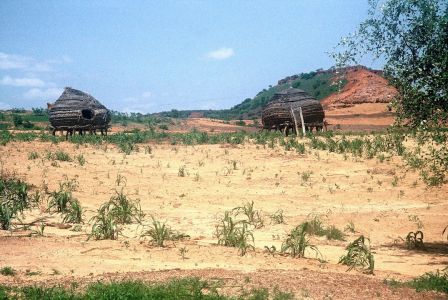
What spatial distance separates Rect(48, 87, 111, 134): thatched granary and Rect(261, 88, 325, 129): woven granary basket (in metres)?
11.1

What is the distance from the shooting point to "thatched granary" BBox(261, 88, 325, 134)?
101 feet

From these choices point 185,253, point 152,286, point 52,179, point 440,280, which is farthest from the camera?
point 52,179

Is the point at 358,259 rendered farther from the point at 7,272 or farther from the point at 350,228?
the point at 7,272

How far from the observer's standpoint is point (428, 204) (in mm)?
12844

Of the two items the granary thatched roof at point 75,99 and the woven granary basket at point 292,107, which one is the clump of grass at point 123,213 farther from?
the woven granary basket at point 292,107

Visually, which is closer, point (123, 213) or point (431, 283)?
point (431, 283)

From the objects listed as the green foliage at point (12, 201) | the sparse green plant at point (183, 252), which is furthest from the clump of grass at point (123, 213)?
the sparse green plant at point (183, 252)

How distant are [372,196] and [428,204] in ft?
4.94

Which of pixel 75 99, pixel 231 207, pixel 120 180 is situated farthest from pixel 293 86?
pixel 231 207

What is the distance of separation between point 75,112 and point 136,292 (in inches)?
961

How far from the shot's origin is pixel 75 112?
28.4 meters

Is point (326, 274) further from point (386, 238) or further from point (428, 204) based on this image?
point (428, 204)

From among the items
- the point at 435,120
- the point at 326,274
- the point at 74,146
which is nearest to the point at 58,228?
the point at 326,274

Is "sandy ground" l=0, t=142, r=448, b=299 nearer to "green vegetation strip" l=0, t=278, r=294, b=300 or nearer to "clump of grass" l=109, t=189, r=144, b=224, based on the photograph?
"clump of grass" l=109, t=189, r=144, b=224
